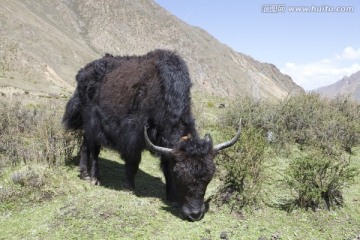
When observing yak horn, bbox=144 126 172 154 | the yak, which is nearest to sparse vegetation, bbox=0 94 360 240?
the yak

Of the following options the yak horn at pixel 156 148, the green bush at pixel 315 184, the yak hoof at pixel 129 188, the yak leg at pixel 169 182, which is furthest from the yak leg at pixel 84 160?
the green bush at pixel 315 184

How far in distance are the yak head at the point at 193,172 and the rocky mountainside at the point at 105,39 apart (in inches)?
1260

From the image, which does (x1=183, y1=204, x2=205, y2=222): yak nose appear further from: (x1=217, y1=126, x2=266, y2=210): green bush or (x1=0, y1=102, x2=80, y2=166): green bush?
(x1=0, y1=102, x2=80, y2=166): green bush

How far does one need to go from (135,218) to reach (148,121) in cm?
152

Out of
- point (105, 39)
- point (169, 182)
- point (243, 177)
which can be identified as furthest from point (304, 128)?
point (105, 39)

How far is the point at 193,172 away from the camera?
17.0 feet

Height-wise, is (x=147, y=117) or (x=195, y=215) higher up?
(x=147, y=117)

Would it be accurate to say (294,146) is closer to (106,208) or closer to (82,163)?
(82,163)

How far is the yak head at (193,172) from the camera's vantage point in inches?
204

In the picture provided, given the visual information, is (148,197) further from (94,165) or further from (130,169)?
(94,165)

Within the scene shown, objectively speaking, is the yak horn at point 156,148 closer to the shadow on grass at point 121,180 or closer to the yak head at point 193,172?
the yak head at point 193,172

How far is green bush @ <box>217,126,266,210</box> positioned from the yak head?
810 millimetres

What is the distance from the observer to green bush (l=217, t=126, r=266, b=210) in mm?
6027

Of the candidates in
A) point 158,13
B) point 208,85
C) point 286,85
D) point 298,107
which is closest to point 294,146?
point 298,107
